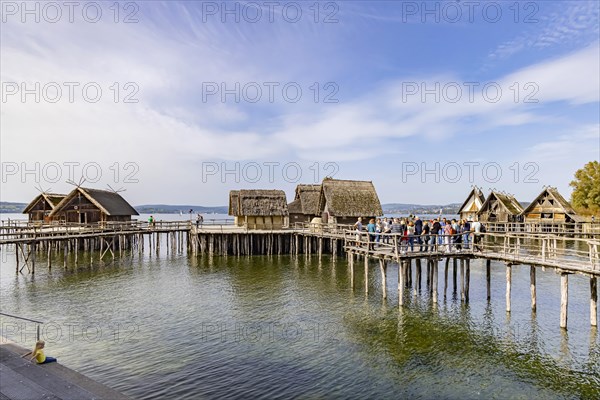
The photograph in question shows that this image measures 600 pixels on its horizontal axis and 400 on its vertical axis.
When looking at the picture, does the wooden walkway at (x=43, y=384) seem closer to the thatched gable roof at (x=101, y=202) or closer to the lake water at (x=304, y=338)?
the lake water at (x=304, y=338)

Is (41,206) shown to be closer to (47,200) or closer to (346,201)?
(47,200)

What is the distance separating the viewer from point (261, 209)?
38.5 m

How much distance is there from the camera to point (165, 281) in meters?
23.7

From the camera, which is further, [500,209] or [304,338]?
[500,209]

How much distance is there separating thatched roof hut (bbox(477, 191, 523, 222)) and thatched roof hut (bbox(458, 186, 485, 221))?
1.57m

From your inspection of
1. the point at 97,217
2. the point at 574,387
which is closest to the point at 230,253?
the point at 97,217

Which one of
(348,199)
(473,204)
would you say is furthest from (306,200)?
(473,204)

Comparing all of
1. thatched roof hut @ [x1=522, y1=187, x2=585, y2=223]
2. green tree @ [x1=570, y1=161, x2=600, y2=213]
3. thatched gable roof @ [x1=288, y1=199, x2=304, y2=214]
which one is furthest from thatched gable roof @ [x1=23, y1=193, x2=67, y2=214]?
green tree @ [x1=570, y1=161, x2=600, y2=213]

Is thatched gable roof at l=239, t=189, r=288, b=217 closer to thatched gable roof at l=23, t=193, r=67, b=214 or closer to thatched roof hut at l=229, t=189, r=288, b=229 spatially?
thatched roof hut at l=229, t=189, r=288, b=229

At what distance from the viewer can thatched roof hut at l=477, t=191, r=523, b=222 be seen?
50.8m

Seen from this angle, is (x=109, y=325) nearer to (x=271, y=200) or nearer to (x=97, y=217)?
(x=271, y=200)

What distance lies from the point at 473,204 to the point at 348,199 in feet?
98.6

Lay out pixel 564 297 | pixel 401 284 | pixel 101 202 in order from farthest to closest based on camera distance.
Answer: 1. pixel 101 202
2. pixel 401 284
3. pixel 564 297

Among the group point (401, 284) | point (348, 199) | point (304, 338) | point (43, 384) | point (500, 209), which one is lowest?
point (304, 338)
